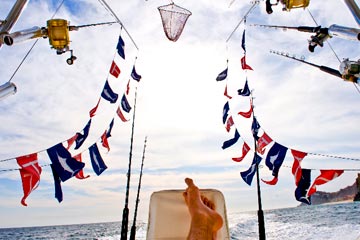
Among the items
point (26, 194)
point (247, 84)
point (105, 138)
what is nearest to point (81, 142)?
point (105, 138)

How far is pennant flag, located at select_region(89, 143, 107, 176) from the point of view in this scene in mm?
9609

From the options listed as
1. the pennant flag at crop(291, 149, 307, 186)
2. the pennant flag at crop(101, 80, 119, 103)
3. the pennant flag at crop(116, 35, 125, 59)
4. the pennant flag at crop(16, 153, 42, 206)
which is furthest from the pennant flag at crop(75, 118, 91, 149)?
the pennant flag at crop(291, 149, 307, 186)

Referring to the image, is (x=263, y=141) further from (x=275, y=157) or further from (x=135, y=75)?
(x=135, y=75)

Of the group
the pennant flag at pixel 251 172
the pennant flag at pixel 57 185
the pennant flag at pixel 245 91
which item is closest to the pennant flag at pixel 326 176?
the pennant flag at pixel 251 172

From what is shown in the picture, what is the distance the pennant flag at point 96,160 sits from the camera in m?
9.61

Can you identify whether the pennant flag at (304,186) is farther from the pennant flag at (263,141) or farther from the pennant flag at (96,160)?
the pennant flag at (96,160)

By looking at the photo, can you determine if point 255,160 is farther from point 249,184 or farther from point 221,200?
point 221,200

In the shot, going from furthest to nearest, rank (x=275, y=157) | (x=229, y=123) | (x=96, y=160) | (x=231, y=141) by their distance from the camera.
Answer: (x=229, y=123)
(x=231, y=141)
(x=275, y=157)
(x=96, y=160)

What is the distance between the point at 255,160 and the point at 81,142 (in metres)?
5.91

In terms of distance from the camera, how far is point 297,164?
10258 millimetres

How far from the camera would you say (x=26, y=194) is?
786cm

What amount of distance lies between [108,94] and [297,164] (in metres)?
5.99

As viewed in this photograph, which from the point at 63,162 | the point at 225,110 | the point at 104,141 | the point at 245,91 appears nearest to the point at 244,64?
the point at 245,91

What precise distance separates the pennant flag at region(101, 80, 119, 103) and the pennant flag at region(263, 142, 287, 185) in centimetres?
505
